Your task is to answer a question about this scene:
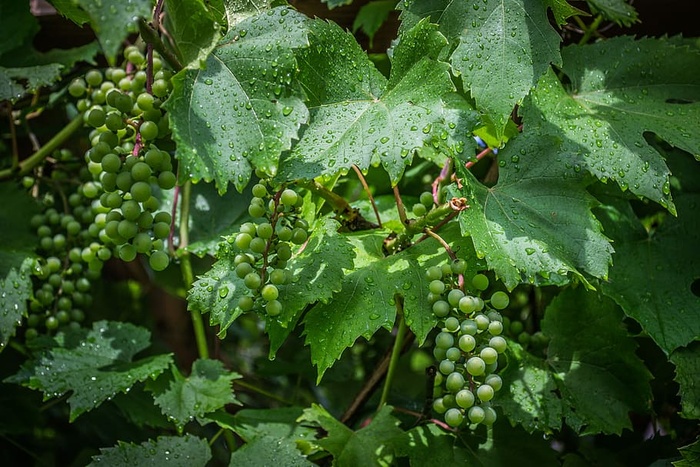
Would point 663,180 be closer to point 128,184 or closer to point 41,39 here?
point 128,184

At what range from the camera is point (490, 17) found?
3.01 ft

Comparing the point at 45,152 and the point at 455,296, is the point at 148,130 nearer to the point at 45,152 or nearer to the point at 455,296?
the point at 455,296

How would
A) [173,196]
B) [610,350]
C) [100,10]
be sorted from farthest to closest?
[173,196], [610,350], [100,10]

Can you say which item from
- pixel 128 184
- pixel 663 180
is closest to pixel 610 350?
pixel 663 180

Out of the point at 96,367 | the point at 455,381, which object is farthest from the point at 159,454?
the point at 455,381

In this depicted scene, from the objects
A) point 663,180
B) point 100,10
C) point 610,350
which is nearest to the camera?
point 100,10

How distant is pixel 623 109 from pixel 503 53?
32 centimetres

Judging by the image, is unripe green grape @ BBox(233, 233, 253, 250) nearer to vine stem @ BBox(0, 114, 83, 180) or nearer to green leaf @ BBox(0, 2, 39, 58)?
vine stem @ BBox(0, 114, 83, 180)

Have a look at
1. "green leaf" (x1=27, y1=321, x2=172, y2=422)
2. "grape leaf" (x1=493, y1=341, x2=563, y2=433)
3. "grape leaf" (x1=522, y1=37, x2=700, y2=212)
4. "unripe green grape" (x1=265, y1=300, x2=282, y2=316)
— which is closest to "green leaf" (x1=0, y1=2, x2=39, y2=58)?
"green leaf" (x1=27, y1=321, x2=172, y2=422)

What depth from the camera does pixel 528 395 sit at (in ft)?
3.49

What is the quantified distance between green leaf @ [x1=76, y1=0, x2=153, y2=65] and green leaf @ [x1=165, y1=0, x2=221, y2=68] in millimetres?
147

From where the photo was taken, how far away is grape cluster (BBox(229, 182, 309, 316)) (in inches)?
33.8

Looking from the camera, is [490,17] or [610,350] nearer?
[490,17]

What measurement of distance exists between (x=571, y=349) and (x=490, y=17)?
1.87 feet
